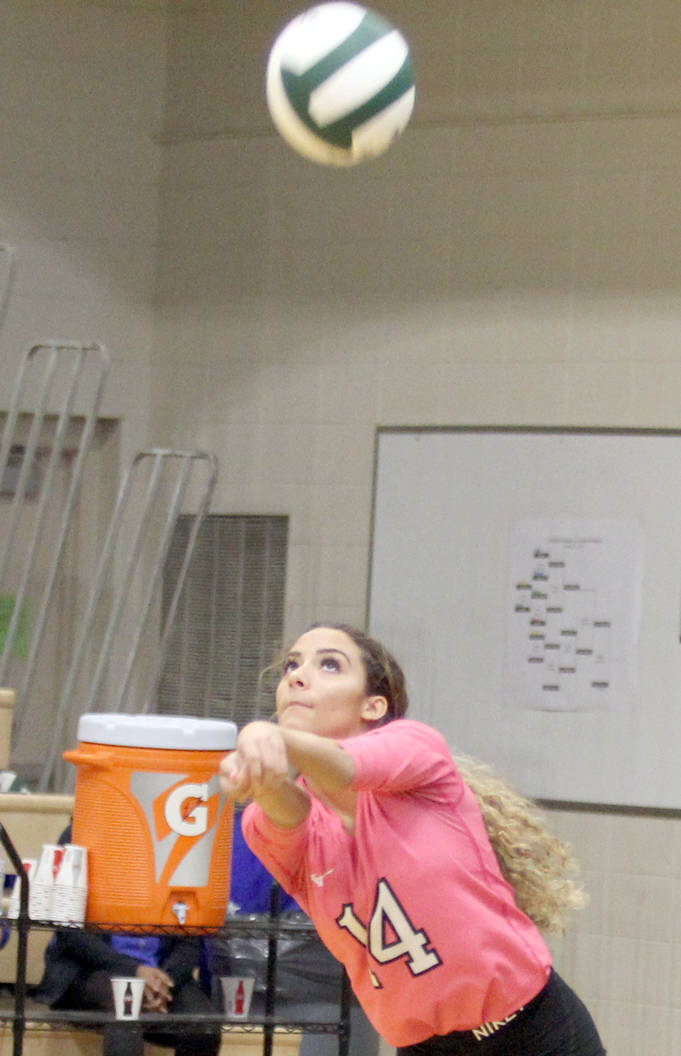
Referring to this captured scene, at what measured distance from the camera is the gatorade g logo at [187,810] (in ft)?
9.26

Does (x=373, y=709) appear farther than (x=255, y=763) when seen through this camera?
Yes

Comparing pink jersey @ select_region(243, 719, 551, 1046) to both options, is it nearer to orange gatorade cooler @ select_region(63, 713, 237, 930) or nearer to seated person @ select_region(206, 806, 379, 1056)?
orange gatorade cooler @ select_region(63, 713, 237, 930)

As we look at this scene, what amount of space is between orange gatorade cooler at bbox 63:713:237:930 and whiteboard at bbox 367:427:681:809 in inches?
76.3

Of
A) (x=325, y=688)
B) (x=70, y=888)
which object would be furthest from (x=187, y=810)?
(x=325, y=688)

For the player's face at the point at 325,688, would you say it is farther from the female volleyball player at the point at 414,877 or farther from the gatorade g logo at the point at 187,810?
the gatorade g logo at the point at 187,810

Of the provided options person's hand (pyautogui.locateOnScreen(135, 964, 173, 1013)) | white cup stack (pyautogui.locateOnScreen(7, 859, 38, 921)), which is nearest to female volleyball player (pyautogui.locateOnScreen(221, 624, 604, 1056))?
white cup stack (pyautogui.locateOnScreen(7, 859, 38, 921))

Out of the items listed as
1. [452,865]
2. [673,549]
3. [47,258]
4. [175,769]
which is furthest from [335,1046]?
[47,258]

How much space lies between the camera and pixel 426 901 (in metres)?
2.01

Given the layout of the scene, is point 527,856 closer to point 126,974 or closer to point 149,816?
point 149,816

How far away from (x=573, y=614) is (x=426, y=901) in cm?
272

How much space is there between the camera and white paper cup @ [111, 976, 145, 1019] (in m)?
2.97

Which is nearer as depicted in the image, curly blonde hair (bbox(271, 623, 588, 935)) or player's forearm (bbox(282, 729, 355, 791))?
player's forearm (bbox(282, 729, 355, 791))

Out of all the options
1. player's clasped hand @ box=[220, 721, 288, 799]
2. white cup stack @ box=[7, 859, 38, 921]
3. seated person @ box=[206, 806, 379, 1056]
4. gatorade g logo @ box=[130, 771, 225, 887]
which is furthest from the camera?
seated person @ box=[206, 806, 379, 1056]

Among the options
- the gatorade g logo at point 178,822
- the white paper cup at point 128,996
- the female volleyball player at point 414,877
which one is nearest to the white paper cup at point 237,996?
the white paper cup at point 128,996
